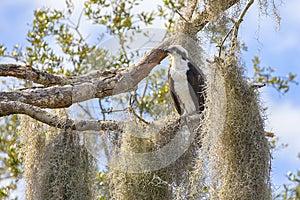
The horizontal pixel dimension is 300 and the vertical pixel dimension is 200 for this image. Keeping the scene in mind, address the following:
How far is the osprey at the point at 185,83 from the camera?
487 cm

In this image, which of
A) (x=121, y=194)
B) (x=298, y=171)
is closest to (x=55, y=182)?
(x=121, y=194)

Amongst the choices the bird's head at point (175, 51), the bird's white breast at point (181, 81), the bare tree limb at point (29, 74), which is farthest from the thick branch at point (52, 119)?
the bird's white breast at point (181, 81)

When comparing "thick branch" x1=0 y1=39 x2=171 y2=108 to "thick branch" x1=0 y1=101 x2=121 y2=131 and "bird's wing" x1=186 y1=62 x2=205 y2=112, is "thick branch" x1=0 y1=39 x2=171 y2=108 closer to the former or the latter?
"thick branch" x1=0 y1=101 x2=121 y2=131

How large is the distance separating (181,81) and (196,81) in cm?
9

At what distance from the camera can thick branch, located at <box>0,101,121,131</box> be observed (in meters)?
3.83

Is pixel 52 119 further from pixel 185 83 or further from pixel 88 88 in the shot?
pixel 185 83

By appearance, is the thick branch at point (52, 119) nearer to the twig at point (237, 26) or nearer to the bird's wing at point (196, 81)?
the twig at point (237, 26)

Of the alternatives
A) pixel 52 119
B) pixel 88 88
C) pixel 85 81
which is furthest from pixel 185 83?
pixel 52 119

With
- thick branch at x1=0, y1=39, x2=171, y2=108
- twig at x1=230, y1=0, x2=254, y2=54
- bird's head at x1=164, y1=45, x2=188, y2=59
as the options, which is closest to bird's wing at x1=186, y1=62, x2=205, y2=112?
bird's head at x1=164, y1=45, x2=188, y2=59

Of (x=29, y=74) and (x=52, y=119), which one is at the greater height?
(x=29, y=74)

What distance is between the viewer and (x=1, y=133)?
236 inches

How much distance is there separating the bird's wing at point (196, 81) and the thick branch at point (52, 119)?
0.98 metres

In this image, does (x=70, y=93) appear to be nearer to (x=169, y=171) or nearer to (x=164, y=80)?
(x=169, y=171)

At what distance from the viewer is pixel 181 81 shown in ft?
16.8
